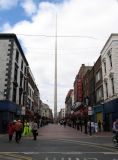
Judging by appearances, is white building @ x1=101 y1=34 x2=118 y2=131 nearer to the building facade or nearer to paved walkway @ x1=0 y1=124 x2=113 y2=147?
paved walkway @ x1=0 y1=124 x2=113 y2=147

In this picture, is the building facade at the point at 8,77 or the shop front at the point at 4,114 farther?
the building facade at the point at 8,77

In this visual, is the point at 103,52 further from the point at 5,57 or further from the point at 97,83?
the point at 5,57

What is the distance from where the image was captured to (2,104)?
35.4m

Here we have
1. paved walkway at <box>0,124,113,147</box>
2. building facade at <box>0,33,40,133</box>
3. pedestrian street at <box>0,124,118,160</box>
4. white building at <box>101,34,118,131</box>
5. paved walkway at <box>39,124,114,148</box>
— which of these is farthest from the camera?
white building at <box>101,34,118,131</box>

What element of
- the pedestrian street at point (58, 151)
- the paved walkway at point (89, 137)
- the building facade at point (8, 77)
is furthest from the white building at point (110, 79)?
the pedestrian street at point (58, 151)

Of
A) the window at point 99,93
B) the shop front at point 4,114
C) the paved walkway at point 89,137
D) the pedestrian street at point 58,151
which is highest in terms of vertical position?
the window at point 99,93

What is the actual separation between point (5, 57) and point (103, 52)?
15.6 meters

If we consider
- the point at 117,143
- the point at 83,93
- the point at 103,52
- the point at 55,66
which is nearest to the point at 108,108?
the point at 103,52

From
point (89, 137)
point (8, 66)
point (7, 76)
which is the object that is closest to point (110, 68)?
point (89, 137)

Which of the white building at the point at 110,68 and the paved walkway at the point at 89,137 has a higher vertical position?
the white building at the point at 110,68

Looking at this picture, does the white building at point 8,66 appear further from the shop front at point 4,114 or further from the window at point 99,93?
the window at point 99,93

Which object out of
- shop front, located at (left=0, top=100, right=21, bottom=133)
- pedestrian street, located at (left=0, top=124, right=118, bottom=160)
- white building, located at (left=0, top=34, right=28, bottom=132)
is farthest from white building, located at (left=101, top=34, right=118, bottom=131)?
pedestrian street, located at (left=0, top=124, right=118, bottom=160)

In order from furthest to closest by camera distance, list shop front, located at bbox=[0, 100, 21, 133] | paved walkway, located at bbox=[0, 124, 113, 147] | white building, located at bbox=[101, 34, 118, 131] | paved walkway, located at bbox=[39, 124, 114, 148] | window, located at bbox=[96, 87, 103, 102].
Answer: window, located at bbox=[96, 87, 103, 102] → white building, located at bbox=[101, 34, 118, 131] → shop front, located at bbox=[0, 100, 21, 133] → paved walkway, located at bbox=[0, 124, 113, 147] → paved walkway, located at bbox=[39, 124, 114, 148]

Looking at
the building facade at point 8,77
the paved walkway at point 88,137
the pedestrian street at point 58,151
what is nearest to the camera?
the pedestrian street at point 58,151
